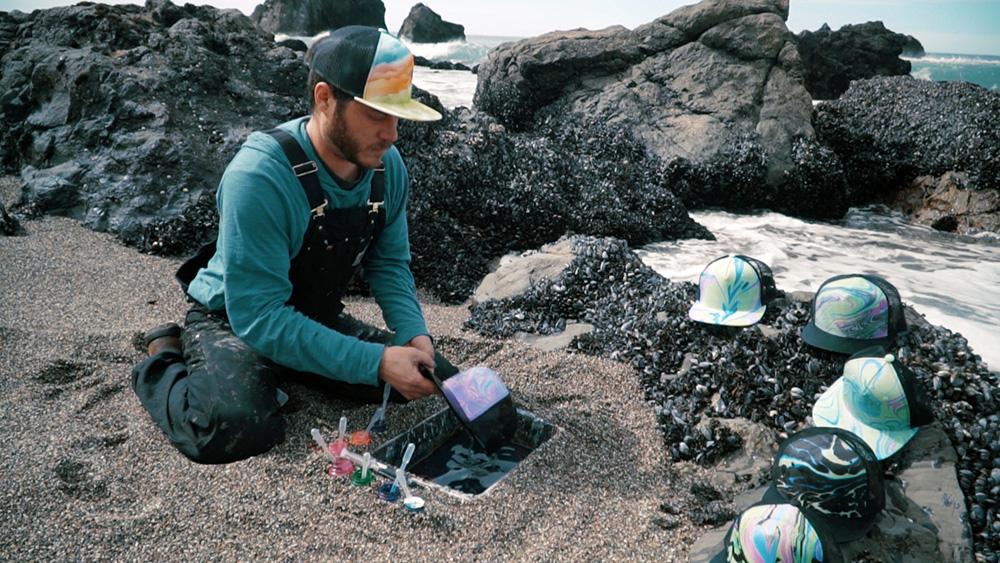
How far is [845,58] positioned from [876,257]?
16841mm

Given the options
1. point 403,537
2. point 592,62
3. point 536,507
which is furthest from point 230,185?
point 592,62

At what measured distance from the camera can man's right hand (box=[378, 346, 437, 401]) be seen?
3.22 metres

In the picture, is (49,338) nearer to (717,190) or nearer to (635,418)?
(635,418)

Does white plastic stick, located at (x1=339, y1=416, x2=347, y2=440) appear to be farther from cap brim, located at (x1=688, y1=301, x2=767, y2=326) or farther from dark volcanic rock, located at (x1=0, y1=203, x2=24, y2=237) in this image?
dark volcanic rock, located at (x1=0, y1=203, x2=24, y2=237)

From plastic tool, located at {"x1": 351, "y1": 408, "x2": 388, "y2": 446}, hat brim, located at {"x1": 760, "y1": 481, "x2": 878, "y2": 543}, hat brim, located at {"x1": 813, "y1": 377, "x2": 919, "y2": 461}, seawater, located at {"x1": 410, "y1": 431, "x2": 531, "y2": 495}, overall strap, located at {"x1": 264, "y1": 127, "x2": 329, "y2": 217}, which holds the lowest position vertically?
seawater, located at {"x1": 410, "y1": 431, "x2": 531, "y2": 495}

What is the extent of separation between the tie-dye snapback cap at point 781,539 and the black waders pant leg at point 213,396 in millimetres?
2070

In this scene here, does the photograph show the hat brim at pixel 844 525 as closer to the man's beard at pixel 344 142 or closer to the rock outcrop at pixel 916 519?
the rock outcrop at pixel 916 519

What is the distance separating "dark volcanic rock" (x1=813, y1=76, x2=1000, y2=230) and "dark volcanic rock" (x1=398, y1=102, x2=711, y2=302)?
393 centimetres


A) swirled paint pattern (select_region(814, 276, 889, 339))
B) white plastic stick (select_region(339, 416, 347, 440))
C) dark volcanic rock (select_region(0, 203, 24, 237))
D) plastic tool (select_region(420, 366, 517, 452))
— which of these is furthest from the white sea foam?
dark volcanic rock (select_region(0, 203, 24, 237))

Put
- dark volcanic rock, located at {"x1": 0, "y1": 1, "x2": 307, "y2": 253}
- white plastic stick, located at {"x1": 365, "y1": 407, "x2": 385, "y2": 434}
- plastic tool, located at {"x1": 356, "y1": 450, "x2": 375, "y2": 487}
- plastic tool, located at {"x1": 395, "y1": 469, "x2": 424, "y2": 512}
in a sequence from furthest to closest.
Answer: dark volcanic rock, located at {"x1": 0, "y1": 1, "x2": 307, "y2": 253}, white plastic stick, located at {"x1": 365, "y1": 407, "x2": 385, "y2": 434}, plastic tool, located at {"x1": 356, "y1": 450, "x2": 375, "y2": 487}, plastic tool, located at {"x1": 395, "y1": 469, "x2": 424, "y2": 512}

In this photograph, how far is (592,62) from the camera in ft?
34.0

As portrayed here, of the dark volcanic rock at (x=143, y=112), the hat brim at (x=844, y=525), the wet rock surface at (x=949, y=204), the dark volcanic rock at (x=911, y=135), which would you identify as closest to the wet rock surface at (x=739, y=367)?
the hat brim at (x=844, y=525)

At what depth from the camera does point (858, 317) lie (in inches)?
151

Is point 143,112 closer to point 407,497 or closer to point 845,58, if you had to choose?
point 407,497
